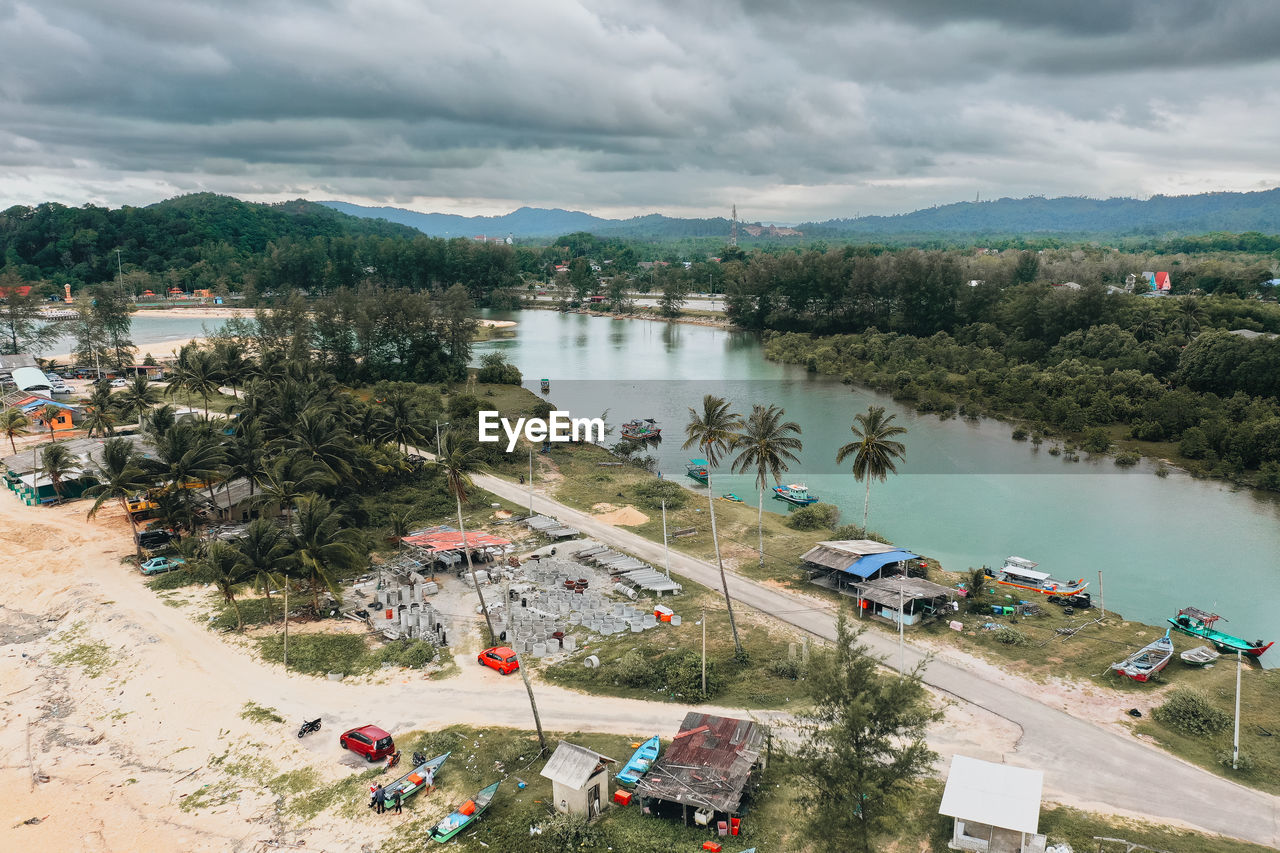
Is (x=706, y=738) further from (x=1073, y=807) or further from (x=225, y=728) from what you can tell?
(x=225, y=728)

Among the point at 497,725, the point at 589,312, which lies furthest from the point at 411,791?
the point at 589,312

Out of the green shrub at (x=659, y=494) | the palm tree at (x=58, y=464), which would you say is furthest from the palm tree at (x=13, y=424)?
the green shrub at (x=659, y=494)

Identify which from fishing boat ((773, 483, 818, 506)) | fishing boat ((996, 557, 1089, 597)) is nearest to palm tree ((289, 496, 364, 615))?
fishing boat ((773, 483, 818, 506))

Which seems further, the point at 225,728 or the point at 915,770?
the point at 225,728

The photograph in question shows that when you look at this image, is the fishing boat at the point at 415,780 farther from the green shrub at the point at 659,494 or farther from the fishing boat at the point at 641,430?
the fishing boat at the point at 641,430

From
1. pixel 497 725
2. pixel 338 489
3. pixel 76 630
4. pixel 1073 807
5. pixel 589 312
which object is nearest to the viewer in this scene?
pixel 1073 807

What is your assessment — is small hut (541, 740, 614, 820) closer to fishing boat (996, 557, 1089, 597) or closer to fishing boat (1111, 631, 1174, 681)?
fishing boat (1111, 631, 1174, 681)

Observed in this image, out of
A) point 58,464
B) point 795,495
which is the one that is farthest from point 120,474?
point 795,495

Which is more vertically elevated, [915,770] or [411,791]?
[915,770]
